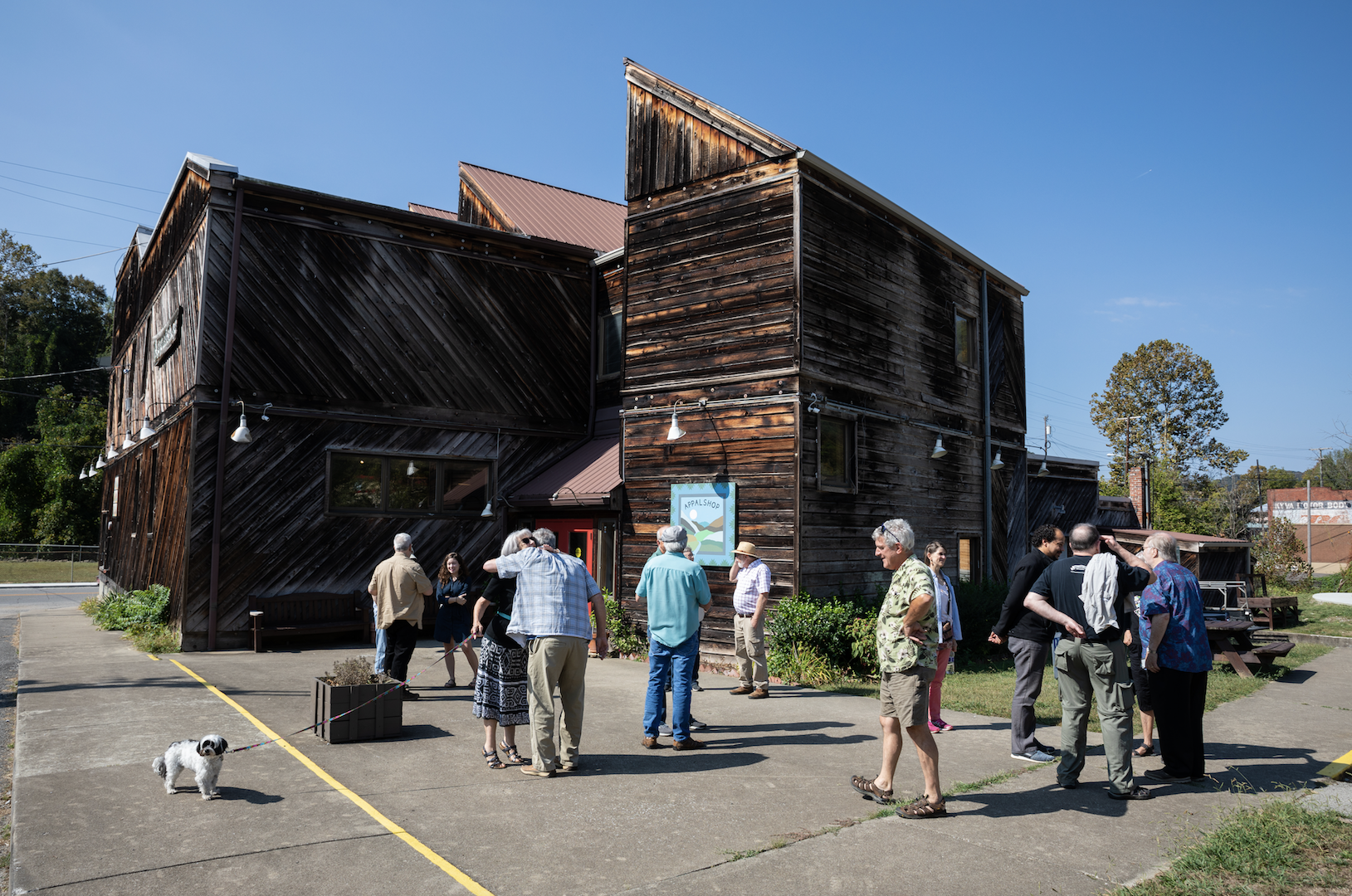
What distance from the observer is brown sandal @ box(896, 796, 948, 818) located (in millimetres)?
5617

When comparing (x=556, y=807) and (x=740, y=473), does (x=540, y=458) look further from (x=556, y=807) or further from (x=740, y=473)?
(x=556, y=807)

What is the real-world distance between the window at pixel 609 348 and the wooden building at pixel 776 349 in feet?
9.15

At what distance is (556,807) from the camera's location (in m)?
5.87

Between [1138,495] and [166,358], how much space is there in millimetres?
30301

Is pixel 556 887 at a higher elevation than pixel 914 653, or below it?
below

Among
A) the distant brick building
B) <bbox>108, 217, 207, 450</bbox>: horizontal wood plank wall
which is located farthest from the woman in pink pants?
the distant brick building

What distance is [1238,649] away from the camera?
516 inches

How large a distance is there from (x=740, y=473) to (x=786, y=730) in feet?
16.8

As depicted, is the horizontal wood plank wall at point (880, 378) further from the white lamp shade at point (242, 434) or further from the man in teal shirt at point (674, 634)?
the white lamp shade at point (242, 434)

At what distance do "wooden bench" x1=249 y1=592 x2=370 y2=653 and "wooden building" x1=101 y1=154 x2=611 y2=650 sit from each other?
22 centimetres

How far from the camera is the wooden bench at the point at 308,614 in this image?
14.1 metres

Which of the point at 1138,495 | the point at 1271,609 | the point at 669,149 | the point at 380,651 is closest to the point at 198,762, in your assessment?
the point at 380,651

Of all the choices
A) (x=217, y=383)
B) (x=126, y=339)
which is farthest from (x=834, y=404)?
(x=126, y=339)

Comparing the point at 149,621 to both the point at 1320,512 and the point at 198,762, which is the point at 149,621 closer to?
the point at 198,762
